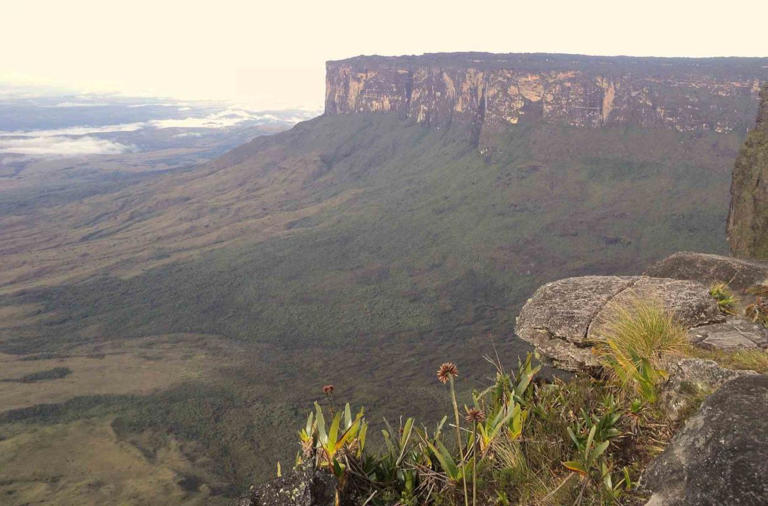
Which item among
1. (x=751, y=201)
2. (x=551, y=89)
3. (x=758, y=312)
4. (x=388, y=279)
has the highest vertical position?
(x=551, y=89)

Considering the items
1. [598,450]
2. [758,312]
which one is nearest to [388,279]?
[758,312]

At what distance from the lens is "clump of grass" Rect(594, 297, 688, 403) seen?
5477 mm

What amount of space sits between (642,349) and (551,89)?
9001 cm

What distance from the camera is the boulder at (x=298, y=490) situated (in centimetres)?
468

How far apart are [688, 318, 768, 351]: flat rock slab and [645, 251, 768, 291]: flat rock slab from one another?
16.0 feet

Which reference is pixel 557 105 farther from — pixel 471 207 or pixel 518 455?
pixel 518 455

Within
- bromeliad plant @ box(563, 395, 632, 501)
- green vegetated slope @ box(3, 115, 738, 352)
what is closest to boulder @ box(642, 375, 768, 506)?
bromeliad plant @ box(563, 395, 632, 501)

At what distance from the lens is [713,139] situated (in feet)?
244

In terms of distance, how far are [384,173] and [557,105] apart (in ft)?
124

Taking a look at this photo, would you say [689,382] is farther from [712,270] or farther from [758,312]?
[712,270]

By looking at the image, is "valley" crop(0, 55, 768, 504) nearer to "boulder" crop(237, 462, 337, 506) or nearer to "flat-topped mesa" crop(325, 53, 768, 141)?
"flat-topped mesa" crop(325, 53, 768, 141)

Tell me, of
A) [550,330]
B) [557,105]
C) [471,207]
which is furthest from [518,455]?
[557,105]

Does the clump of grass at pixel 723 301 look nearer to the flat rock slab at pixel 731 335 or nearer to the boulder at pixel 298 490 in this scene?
the flat rock slab at pixel 731 335

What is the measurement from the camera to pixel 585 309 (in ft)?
29.5
